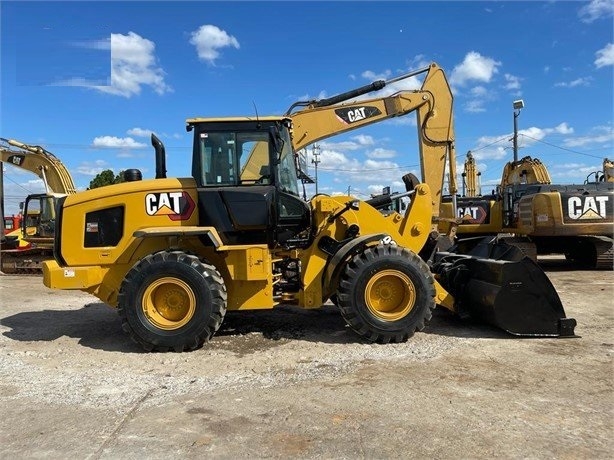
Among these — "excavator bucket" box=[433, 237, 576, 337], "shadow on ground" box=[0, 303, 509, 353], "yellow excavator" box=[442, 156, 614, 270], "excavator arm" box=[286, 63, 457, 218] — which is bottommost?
"shadow on ground" box=[0, 303, 509, 353]

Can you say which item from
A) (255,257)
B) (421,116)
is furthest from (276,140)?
(421,116)

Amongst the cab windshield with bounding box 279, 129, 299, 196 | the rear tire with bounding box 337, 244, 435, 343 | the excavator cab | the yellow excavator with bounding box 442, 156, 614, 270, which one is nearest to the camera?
the rear tire with bounding box 337, 244, 435, 343

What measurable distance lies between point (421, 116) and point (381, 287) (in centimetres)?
414

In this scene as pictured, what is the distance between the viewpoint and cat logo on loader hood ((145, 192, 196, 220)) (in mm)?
6430

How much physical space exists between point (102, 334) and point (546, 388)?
17.5 feet

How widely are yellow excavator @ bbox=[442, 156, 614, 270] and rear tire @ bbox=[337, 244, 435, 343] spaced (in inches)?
280

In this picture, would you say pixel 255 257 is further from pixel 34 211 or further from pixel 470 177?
pixel 470 177

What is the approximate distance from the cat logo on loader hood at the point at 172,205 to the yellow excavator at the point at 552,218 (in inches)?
320

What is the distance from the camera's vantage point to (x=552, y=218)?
12898 millimetres

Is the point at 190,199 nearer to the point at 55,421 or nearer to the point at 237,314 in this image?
the point at 237,314

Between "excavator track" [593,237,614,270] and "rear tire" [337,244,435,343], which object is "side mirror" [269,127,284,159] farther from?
"excavator track" [593,237,614,270]

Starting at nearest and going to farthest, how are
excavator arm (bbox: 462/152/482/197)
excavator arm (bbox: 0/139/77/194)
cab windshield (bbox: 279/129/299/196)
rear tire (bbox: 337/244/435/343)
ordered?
rear tire (bbox: 337/244/435/343) → cab windshield (bbox: 279/129/299/196) → excavator arm (bbox: 0/139/77/194) → excavator arm (bbox: 462/152/482/197)

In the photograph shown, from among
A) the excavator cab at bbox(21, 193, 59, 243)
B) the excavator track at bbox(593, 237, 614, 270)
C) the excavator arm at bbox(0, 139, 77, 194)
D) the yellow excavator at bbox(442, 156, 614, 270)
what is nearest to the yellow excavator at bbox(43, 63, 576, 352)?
the yellow excavator at bbox(442, 156, 614, 270)

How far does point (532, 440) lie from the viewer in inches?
139
